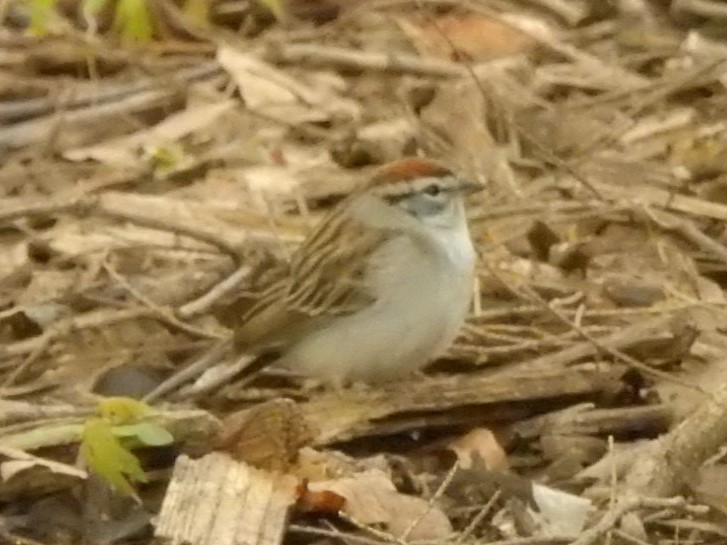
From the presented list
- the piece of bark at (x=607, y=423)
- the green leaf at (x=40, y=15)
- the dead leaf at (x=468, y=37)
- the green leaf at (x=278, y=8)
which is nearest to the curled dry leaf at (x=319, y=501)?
the piece of bark at (x=607, y=423)

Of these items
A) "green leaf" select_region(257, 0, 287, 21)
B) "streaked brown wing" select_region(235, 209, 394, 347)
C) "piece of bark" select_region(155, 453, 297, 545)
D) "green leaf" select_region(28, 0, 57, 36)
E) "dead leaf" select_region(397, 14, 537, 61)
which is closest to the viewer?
"piece of bark" select_region(155, 453, 297, 545)

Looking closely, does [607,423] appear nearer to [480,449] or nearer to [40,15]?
[480,449]

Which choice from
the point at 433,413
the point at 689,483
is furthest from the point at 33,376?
the point at 689,483

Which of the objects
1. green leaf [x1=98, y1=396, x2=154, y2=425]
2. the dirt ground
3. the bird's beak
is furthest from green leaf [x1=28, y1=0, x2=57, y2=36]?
green leaf [x1=98, y1=396, x2=154, y2=425]

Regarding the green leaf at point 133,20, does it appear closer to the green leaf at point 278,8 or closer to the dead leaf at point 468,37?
the green leaf at point 278,8

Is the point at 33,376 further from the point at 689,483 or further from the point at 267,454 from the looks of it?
the point at 689,483

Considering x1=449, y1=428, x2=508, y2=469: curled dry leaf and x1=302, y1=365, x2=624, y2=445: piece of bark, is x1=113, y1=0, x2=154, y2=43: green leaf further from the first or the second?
x1=449, y1=428, x2=508, y2=469: curled dry leaf

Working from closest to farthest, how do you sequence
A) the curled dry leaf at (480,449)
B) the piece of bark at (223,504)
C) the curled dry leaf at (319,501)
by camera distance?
the piece of bark at (223,504) → the curled dry leaf at (319,501) → the curled dry leaf at (480,449)
